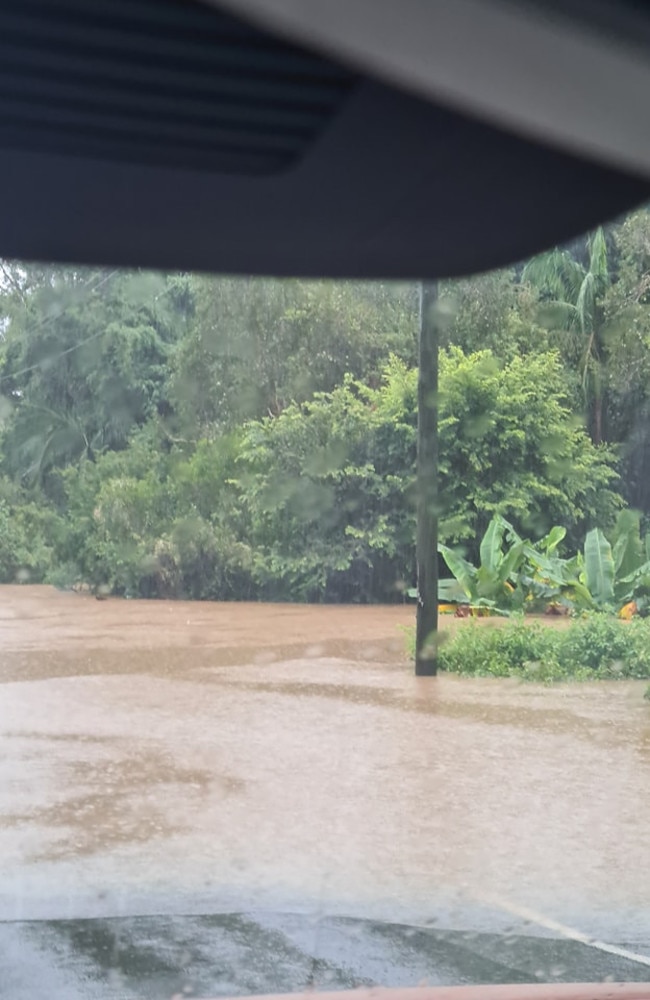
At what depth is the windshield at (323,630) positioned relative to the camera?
6.01 metres

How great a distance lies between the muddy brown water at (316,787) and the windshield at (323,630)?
5 centimetres

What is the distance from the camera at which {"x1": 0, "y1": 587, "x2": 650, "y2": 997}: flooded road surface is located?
5.42m

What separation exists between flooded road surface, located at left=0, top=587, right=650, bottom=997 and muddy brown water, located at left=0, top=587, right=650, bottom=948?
1.3 inches

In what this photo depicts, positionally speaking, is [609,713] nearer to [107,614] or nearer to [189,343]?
[107,614]

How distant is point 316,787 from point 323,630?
32.5 feet

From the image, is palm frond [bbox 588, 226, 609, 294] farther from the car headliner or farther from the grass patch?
the car headliner

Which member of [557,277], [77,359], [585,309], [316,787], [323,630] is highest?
[557,277]

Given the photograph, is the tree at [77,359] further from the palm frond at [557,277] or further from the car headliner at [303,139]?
the car headliner at [303,139]

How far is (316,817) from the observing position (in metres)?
9.77

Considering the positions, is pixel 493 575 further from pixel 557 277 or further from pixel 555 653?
pixel 557 277

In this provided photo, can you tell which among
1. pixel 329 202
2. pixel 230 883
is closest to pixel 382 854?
pixel 230 883

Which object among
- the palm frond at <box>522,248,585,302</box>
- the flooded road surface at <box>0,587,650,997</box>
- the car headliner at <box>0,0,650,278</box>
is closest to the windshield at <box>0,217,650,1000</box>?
the flooded road surface at <box>0,587,650,997</box>

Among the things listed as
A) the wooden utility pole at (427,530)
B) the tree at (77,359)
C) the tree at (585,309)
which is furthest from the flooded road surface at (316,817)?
the tree at (77,359)

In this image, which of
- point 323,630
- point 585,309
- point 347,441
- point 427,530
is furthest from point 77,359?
point 427,530
